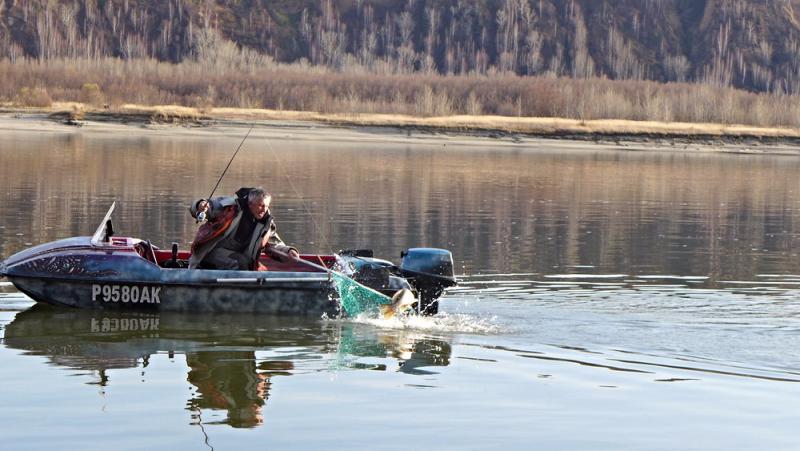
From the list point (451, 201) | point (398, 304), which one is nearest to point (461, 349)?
point (398, 304)

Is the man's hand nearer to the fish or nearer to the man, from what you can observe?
the man

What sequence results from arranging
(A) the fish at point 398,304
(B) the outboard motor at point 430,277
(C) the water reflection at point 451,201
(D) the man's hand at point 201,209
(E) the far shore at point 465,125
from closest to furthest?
(D) the man's hand at point 201,209 → (A) the fish at point 398,304 → (B) the outboard motor at point 430,277 → (C) the water reflection at point 451,201 → (E) the far shore at point 465,125

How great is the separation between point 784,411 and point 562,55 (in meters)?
108

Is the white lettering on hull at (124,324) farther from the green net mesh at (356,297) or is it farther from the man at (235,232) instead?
the green net mesh at (356,297)

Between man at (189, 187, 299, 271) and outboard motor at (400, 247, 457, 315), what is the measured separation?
163 cm

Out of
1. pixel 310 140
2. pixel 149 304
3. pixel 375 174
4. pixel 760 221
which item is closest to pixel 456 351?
pixel 149 304

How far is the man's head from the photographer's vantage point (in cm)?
1497

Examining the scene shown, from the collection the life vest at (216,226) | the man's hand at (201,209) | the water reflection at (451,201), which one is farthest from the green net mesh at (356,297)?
the water reflection at (451,201)

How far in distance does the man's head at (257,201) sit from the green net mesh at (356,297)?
1.02 m

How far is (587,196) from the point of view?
1393 inches

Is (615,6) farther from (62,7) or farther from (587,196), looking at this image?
(587,196)

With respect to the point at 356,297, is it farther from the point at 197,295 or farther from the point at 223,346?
the point at 223,346

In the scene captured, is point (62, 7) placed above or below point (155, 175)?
above

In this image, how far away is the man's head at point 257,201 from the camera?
589 inches
